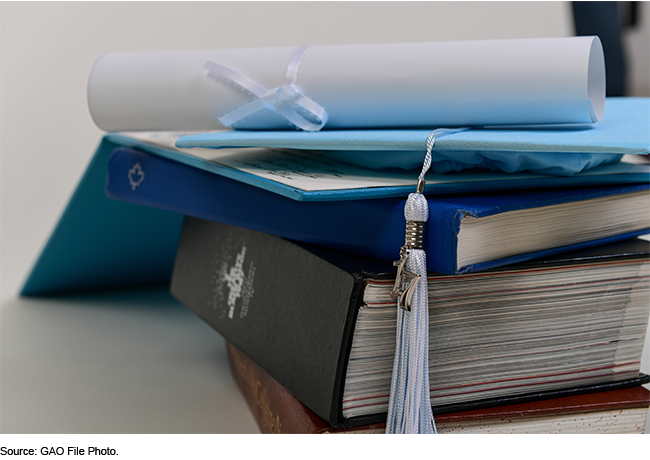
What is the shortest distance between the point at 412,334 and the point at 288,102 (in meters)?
0.25

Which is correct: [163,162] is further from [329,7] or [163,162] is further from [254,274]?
[329,7]

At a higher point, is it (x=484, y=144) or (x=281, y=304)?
(x=484, y=144)

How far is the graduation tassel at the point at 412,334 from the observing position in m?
0.43

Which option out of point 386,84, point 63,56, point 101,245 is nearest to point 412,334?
point 386,84

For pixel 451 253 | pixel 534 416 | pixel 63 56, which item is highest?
pixel 63 56

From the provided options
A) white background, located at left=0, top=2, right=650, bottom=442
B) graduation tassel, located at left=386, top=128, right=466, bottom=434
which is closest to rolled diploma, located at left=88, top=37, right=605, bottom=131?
graduation tassel, located at left=386, top=128, right=466, bottom=434

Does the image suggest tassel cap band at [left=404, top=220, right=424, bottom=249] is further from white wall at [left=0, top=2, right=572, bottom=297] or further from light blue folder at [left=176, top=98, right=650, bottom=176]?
white wall at [left=0, top=2, right=572, bottom=297]

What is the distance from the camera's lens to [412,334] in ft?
1.43

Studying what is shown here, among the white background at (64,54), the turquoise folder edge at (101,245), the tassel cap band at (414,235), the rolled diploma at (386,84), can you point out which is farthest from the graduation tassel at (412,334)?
the white background at (64,54)

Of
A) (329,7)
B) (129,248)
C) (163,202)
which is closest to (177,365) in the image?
(163,202)

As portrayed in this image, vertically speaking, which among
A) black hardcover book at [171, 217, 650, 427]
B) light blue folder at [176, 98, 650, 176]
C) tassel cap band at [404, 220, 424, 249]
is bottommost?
black hardcover book at [171, 217, 650, 427]

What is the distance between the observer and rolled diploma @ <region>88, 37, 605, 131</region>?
521 millimetres

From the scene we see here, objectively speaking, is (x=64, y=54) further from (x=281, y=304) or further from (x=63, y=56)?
(x=281, y=304)

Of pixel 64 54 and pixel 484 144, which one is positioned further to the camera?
pixel 64 54
